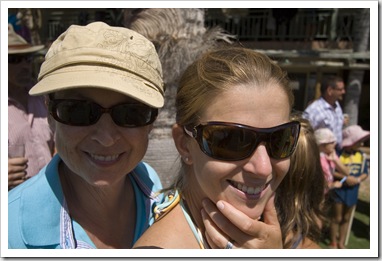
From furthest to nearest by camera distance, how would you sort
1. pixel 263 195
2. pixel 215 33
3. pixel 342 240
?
pixel 342 240 → pixel 215 33 → pixel 263 195

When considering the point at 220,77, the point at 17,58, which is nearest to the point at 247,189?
the point at 220,77

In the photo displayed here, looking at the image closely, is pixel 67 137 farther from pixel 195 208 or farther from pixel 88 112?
pixel 195 208

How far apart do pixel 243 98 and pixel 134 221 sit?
0.93m

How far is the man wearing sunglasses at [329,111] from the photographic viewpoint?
18.8ft

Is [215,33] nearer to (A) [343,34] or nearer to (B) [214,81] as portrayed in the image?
(B) [214,81]

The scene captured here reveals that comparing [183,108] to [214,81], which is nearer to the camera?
[214,81]

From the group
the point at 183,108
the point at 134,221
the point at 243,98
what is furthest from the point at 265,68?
the point at 134,221

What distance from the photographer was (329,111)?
19.1 feet

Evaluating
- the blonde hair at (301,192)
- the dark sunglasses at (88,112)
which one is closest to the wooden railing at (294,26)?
the blonde hair at (301,192)

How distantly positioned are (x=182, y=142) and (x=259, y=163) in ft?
1.20

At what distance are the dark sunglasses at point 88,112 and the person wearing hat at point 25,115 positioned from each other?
1.40 m

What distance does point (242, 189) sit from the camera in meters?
1.49

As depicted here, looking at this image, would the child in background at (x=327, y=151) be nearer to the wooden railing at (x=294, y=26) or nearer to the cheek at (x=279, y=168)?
the cheek at (x=279, y=168)

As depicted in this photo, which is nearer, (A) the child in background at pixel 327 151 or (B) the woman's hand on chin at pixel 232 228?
(B) the woman's hand on chin at pixel 232 228
